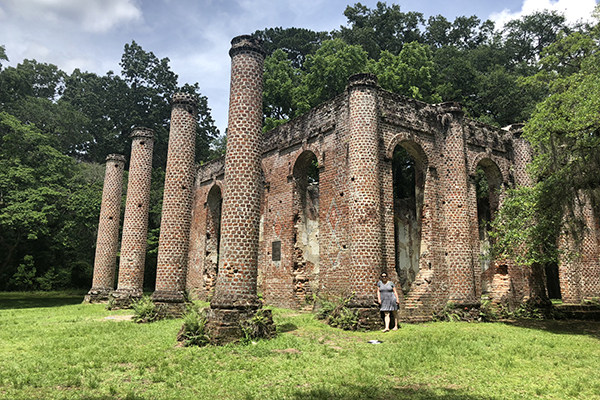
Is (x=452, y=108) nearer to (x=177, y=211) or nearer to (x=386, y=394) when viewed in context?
(x=177, y=211)

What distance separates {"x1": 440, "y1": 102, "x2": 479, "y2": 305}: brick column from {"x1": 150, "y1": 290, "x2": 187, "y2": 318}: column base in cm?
888

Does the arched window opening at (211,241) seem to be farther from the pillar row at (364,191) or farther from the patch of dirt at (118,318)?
the pillar row at (364,191)

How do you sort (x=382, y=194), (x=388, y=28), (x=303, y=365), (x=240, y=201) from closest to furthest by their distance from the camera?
(x=303, y=365), (x=240, y=201), (x=382, y=194), (x=388, y=28)

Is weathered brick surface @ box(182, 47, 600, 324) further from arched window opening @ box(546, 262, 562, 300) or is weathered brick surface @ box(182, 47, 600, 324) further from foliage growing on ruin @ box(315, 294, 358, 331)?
arched window opening @ box(546, 262, 562, 300)

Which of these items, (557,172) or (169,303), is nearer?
(557,172)

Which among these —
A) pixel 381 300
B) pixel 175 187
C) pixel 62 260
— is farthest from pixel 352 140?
pixel 62 260

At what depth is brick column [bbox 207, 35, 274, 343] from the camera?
884 centimetres

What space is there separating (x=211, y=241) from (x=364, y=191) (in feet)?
39.0

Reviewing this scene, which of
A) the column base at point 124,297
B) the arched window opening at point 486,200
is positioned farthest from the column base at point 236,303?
the arched window opening at point 486,200

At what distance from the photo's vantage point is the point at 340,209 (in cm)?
1356

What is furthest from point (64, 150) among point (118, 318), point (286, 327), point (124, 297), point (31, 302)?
point (286, 327)

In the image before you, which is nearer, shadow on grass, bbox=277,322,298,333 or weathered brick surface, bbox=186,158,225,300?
shadow on grass, bbox=277,322,298,333

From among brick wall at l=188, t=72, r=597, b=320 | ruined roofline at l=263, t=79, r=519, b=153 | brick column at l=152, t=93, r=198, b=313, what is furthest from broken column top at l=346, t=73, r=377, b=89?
brick column at l=152, t=93, r=198, b=313

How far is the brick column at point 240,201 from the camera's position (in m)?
8.84
